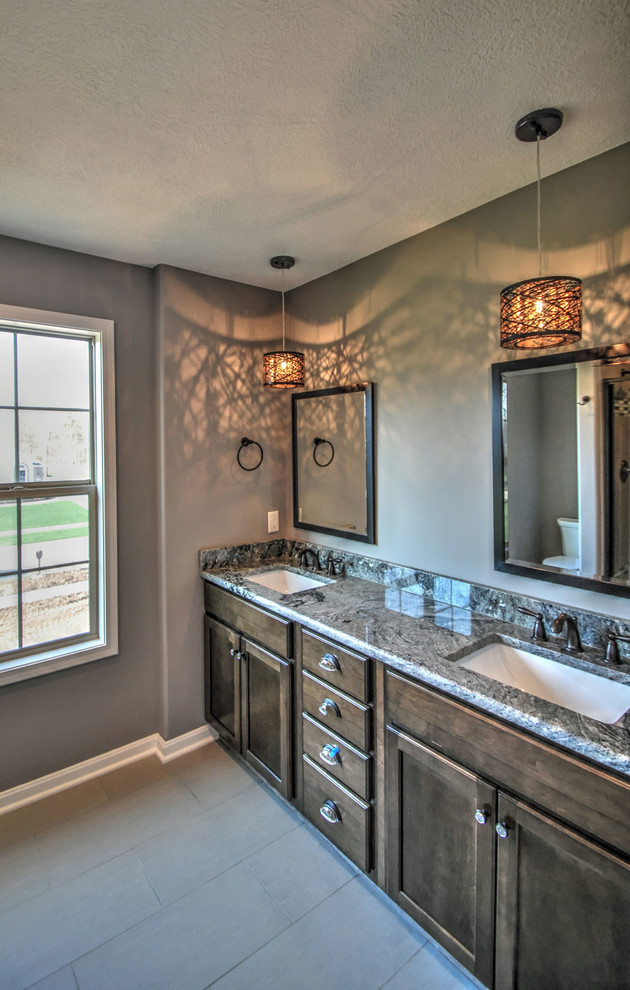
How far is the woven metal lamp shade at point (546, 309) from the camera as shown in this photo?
137 centimetres

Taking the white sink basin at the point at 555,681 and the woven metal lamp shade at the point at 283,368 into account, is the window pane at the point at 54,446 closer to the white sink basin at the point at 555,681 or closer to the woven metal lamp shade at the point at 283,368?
the woven metal lamp shade at the point at 283,368

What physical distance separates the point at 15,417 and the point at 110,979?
212 cm

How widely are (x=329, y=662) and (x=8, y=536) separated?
159cm

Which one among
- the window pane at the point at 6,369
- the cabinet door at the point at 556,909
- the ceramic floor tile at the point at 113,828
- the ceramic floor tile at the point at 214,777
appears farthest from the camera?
the ceramic floor tile at the point at 214,777

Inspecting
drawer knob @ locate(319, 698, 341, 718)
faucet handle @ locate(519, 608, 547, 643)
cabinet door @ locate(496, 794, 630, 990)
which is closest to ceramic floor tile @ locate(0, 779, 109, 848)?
drawer knob @ locate(319, 698, 341, 718)

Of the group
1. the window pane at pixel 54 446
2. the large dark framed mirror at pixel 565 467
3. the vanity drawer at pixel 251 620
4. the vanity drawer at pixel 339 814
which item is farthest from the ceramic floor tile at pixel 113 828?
the large dark framed mirror at pixel 565 467

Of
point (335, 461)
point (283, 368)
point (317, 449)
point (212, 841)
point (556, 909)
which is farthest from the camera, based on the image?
point (317, 449)

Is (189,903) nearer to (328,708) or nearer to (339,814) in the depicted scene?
(339,814)

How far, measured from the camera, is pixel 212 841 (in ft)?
6.85

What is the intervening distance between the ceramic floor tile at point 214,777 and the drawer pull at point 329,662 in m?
0.96

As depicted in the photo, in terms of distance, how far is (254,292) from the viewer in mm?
2941

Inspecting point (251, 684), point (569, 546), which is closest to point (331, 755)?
point (251, 684)

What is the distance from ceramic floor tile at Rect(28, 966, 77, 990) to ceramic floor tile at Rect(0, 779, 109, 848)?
71 centimetres

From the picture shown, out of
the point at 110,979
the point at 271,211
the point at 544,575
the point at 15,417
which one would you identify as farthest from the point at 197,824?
the point at 271,211
